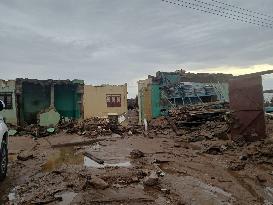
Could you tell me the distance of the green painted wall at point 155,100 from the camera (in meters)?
25.8

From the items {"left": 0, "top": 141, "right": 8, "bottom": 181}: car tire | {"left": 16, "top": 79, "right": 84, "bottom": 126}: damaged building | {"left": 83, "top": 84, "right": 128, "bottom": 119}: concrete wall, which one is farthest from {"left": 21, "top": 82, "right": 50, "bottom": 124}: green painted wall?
{"left": 0, "top": 141, "right": 8, "bottom": 181}: car tire

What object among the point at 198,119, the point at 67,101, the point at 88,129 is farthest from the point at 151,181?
the point at 67,101

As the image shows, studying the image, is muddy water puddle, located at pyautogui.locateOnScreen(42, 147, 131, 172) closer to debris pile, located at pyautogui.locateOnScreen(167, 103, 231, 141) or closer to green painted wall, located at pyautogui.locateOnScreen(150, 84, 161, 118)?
debris pile, located at pyautogui.locateOnScreen(167, 103, 231, 141)

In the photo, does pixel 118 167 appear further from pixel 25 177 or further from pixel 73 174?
pixel 25 177

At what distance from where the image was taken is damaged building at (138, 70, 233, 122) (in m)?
25.9

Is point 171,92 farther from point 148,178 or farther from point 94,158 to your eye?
point 148,178

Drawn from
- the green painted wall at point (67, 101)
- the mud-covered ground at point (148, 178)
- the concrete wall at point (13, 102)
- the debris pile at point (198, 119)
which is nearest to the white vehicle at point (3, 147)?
the mud-covered ground at point (148, 178)

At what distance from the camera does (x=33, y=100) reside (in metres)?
28.0

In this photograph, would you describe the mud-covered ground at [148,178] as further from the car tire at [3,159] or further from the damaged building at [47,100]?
the damaged building at [47,100]

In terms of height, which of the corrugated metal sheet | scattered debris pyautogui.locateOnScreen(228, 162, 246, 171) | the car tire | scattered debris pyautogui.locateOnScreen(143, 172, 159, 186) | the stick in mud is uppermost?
the corrugated metal sheet

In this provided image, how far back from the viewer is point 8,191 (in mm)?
7750

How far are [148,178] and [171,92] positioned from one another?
1875 cm

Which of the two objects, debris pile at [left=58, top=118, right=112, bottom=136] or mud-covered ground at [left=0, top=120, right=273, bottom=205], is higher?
debris pile at [left=58, top=118, right=112, bottom=136]

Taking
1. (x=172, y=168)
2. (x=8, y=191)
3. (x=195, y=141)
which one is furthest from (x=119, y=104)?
(x=8, y=191)
